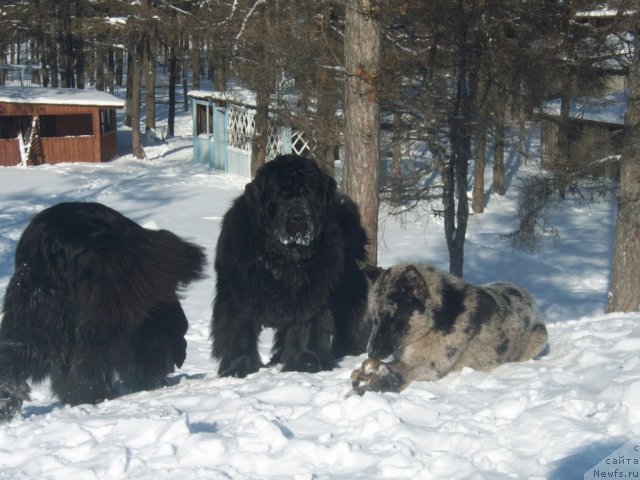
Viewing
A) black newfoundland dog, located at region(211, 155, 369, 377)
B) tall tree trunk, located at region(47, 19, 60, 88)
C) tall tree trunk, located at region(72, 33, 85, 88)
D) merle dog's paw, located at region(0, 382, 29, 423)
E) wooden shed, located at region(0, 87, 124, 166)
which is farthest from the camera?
tall tree trunk, located at region(72, 33, 85, 88)

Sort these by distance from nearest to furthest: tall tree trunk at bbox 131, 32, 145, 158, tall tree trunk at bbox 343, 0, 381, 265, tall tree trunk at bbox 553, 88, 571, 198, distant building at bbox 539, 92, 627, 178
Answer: tall tree trunk at bbox 343, 0, 381, 265 → tall tree trunk at bbox 553, 88, 571, 198 → distant building at bbox 539, 92, 627, 178 → tall tree trunk at bbox 131, 32, 145, 158

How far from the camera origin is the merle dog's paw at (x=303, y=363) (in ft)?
20.7

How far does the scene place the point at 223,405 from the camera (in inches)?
189

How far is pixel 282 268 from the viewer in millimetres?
6254

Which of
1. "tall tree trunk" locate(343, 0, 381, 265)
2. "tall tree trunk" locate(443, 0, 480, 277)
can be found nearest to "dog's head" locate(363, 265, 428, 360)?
"tall tree trunk" locate(343, 0, 381, 265)

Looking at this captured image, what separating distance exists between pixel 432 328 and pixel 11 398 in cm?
286

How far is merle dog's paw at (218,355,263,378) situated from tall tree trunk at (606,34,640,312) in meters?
6.77

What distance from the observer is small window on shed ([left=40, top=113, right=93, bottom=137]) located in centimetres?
4022

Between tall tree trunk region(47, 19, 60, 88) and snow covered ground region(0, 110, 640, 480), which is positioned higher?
tall tree trunk region(47, 19, 60, 88)

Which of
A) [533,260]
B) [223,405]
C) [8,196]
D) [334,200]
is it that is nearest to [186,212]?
[8,196]

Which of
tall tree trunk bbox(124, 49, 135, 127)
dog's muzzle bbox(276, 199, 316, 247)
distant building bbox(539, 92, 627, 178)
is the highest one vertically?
tall tree trunk bbox(124, 49, 135, 127)

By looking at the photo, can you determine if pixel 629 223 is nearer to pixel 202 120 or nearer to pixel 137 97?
pixel 202 120

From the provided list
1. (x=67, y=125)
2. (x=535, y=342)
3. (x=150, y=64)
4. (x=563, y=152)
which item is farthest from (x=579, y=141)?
(x=150, y=64)

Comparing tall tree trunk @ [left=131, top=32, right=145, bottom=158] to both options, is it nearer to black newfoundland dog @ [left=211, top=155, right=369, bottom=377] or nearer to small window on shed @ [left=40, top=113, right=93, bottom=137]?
small window on shed @ [left=40, top=113, right=93, bottom=137]
